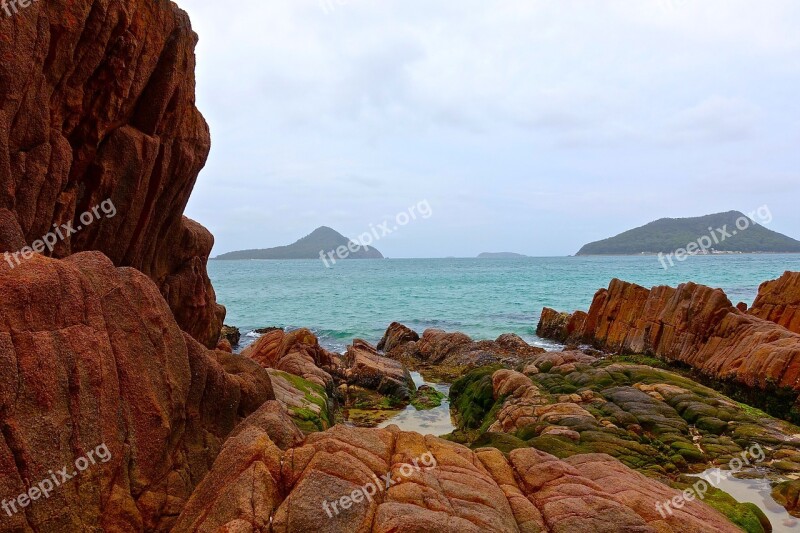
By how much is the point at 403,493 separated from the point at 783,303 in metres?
41.3

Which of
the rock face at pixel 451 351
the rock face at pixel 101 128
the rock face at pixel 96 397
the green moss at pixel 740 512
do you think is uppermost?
the rock face at pixel 101 128

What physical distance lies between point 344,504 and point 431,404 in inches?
803

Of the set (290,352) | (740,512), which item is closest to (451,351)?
(290,352)

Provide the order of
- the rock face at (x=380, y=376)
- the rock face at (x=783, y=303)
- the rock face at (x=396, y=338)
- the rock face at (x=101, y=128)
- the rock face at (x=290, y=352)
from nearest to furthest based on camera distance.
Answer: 1. the rock face at (x=101, y=128)
2. the rock face at (x=290, y=352)
3. the rock face at (x=380, y=376)
4. the rock face at (x=783, y=303)
5. the rock face at (x=396, y=338)

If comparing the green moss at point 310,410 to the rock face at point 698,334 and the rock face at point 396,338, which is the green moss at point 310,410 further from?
the rock face at point 698,334

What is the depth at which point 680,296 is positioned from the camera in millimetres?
36969

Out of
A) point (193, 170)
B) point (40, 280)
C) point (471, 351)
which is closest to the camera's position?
point (40, 280)

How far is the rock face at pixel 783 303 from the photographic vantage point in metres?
35.8

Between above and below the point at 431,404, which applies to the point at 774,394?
above

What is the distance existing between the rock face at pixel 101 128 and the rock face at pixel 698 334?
31.9m

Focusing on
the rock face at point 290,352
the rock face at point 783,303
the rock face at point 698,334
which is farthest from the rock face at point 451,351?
the rock face at point 783,303

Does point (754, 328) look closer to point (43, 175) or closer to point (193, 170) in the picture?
point (193, 170)

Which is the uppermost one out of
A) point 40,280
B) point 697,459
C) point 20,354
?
point 40,280

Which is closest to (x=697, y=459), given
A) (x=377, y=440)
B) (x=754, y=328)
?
(x=377, y=440)
